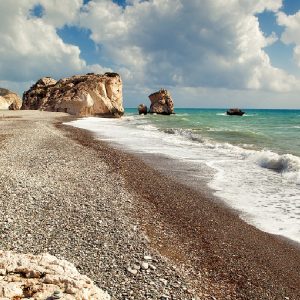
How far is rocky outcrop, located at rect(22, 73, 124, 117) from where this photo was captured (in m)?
85.3

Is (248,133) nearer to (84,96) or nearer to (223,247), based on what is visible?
(223,247)

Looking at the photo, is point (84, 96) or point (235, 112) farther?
point (235, 112)

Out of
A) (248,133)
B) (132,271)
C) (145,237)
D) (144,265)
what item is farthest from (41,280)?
(248,133)

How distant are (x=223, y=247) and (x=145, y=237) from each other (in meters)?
2.16

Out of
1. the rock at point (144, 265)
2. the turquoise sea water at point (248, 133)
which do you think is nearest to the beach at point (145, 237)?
the rock at point (144, 265)

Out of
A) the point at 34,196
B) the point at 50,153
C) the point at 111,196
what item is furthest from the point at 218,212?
the point at 50,153

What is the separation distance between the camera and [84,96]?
84312mm

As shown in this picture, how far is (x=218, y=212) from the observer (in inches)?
493

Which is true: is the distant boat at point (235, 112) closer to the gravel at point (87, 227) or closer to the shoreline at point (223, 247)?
the gravel at point (87, 227)

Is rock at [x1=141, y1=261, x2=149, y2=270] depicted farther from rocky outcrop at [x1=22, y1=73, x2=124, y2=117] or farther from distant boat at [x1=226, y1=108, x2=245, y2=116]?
distant boat at [x1=226, y1=108, x2=245, y2=116]

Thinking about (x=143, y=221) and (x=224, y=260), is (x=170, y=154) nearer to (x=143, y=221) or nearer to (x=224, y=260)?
(x=143, y=221)

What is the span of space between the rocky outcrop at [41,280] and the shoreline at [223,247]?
3043 mm

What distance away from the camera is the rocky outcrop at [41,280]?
17.5 ft

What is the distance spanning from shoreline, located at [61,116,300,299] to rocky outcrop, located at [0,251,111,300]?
9.98ft
